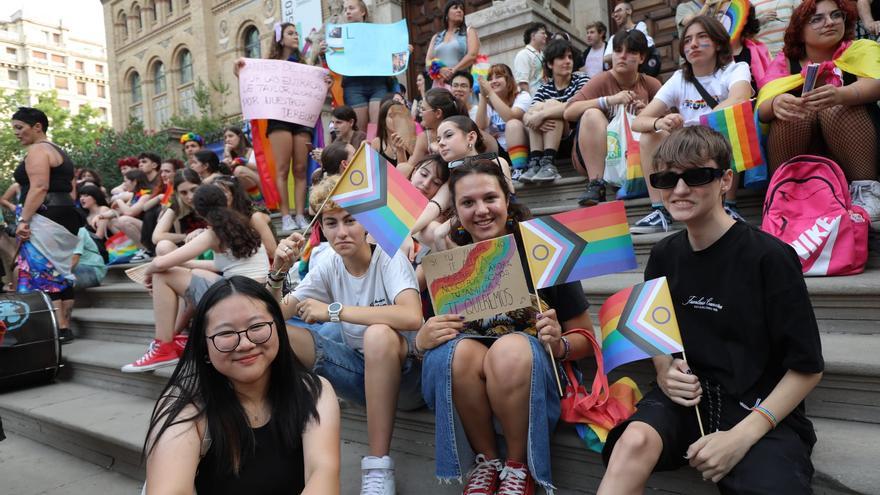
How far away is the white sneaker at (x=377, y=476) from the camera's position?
1.98 metres

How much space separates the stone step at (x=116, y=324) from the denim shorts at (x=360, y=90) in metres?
2.56

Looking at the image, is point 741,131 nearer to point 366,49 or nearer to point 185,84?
point 366,49

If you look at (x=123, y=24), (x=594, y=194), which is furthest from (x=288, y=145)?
(x=123, y=24)

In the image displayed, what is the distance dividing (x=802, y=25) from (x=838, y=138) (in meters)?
0.64

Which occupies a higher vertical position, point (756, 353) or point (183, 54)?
point (183, 54)

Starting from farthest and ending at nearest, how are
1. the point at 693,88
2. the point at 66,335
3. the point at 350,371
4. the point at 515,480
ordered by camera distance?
the point at 66,335, the point at 693,88, the point at 350,371, the point at 515,480

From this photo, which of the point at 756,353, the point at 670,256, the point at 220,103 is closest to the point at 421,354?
the point at 670,256

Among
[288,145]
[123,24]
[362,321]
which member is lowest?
[362,321]

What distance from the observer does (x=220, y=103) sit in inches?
784

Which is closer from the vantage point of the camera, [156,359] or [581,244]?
[581,244]

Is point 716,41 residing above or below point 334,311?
above

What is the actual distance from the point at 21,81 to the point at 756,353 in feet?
233

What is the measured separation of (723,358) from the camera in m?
1.60

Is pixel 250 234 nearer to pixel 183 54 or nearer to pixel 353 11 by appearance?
pixel 353 11
